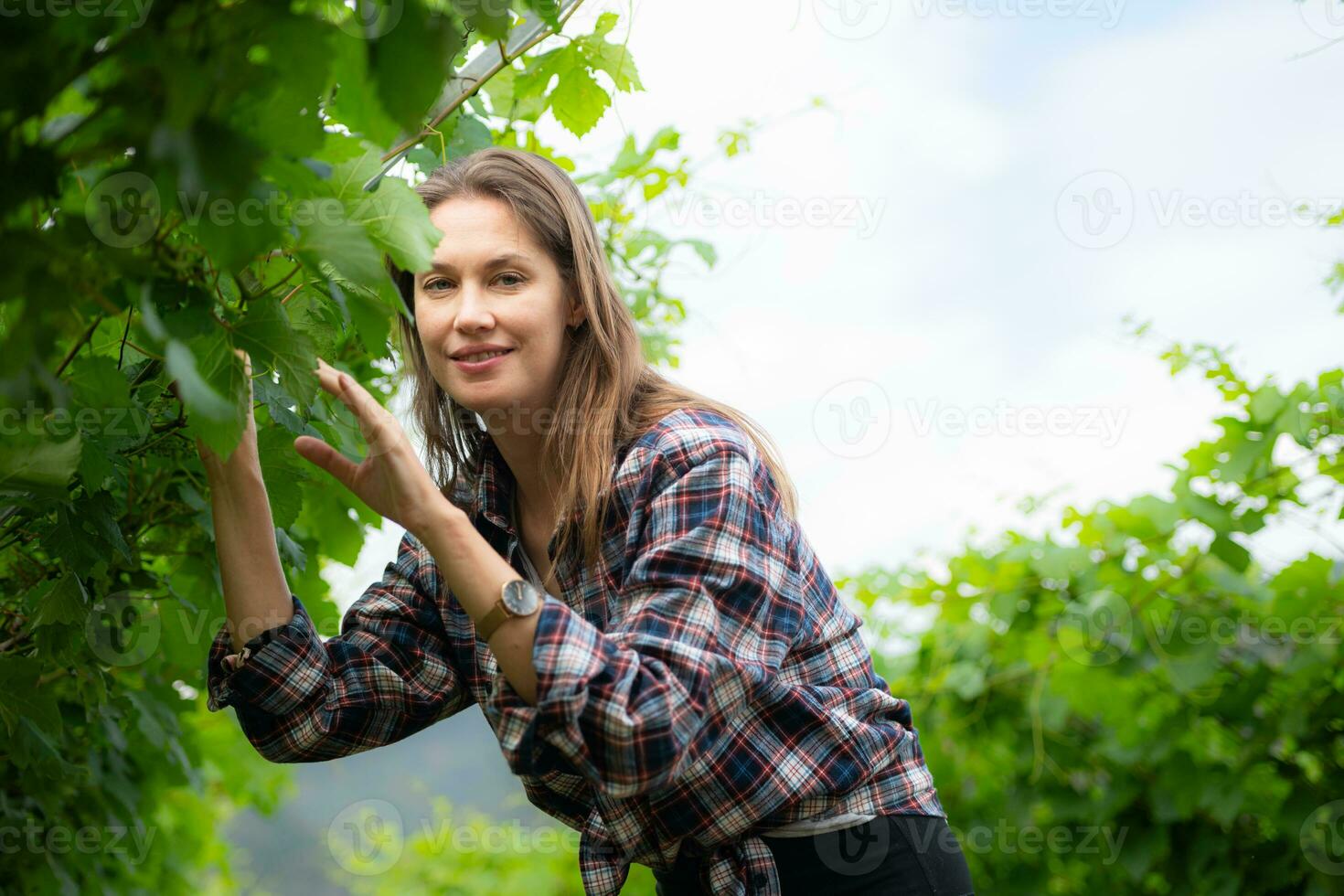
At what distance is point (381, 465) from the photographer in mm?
1310

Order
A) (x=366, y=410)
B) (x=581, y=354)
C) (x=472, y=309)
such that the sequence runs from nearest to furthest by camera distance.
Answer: (x=366, y=410) → (x=472, y=309) → (x=581, y=354)

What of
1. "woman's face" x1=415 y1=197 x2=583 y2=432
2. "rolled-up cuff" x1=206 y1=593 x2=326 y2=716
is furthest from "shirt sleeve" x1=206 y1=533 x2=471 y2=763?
"woman's face" x1=415 y1=197 x2=583 y2=432

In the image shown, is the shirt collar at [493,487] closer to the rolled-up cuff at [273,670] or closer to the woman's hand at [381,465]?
the rolled-up cuff at [273,670]

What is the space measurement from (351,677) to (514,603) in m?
0.50

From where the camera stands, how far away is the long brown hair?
1.71 meters

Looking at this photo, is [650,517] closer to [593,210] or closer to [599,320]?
[599,320]

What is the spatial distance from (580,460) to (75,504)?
0.65m

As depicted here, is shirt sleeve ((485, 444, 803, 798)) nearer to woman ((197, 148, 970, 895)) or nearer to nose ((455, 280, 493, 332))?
woman ((197, 148, 970, 895))

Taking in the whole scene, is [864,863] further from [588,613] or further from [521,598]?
[521,598]

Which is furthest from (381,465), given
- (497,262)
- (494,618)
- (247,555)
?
(497,262)

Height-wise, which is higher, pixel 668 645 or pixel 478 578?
pixel 478 578

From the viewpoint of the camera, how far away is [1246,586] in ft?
9.75

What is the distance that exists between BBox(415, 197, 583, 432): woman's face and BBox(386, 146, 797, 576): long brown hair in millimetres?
38

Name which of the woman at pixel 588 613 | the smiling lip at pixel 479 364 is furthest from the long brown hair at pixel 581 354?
the smiling lip at pixel 479 364
